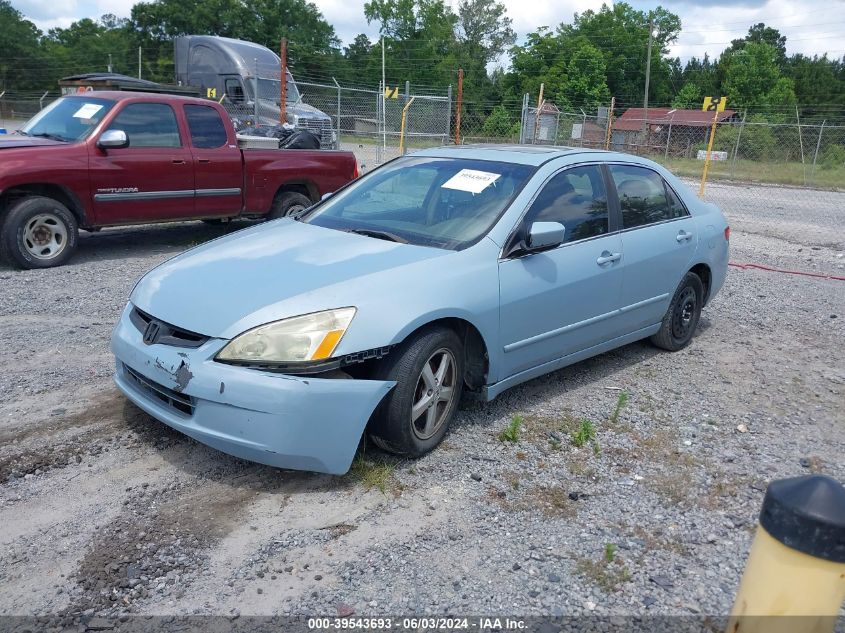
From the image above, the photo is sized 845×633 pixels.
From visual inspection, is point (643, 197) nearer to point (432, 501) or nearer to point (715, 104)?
point (432, 501)

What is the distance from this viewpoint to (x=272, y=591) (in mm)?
2875

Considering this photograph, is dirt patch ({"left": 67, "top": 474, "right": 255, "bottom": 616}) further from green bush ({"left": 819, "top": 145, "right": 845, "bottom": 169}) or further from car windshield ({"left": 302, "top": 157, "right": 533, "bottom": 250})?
green bush ({"left": 819, "top": 145, "right": 845, "bottom": 169})

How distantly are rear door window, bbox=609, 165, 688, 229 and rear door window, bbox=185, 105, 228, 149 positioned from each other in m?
5.37

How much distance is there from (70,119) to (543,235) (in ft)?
20.5

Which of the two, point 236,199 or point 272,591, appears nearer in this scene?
point 272,591

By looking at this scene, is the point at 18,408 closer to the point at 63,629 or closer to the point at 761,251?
the point at 63,629

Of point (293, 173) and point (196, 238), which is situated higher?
point (293, 173)

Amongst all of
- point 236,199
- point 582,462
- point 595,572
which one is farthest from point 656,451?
point 236,199

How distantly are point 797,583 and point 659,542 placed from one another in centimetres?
135

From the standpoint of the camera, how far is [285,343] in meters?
3.39

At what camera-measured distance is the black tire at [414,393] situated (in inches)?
143

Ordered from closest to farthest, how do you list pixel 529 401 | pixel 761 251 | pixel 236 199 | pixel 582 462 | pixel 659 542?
pixel 659 542, pixel 582 462, pixel 529 401, pixel 236 199, pixel 761 251

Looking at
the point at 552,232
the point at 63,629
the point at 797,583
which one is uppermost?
the point at 552,232

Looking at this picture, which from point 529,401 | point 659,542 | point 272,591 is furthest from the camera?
point 529,401
